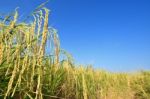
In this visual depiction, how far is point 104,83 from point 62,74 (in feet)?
11.3

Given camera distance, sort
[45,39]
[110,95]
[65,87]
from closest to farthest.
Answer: [45,39]
[65,87]
[110,95]

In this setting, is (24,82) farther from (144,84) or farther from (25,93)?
(144,84)

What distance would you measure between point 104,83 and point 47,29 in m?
4.74

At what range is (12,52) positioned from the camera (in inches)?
125

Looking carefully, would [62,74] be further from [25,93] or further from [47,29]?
[47,29]

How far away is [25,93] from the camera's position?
3242 mm

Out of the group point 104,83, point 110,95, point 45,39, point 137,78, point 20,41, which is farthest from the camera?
point 137,78

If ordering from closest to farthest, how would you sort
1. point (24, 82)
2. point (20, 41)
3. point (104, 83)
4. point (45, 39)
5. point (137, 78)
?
point (45, 39) → point (20, 41) → point (24, 82) → point (104, 83) → point (137, 78)

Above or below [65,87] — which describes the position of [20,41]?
above

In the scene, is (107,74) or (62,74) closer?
(62,74)

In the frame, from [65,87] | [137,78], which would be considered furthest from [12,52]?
[137,78]

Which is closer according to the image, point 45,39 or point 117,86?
point 45,39

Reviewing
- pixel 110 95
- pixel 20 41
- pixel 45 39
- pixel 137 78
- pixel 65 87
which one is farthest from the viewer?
pixel 137 78

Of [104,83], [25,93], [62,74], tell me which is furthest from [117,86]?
[25,93]
